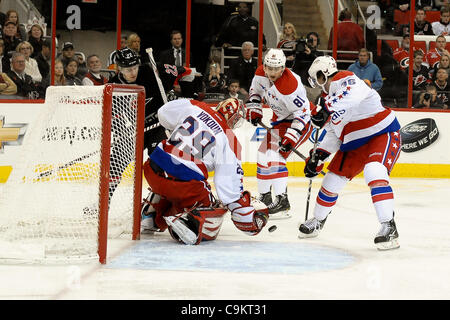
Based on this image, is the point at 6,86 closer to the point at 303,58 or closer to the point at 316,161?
the point at 303,58

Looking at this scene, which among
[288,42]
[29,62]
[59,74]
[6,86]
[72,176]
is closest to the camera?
[72,176]

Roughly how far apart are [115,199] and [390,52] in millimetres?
4924

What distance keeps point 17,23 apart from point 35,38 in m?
0.22

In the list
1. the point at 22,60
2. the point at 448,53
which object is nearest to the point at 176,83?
the point at 22,60

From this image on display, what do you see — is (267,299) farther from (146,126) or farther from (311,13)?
(311,13)

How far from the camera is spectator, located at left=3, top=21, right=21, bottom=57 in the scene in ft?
24.1

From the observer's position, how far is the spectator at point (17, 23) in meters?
7.39

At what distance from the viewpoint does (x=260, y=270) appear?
3348mm

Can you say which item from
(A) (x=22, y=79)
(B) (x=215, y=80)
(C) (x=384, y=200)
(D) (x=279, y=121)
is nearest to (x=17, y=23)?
(A) (x=22, y=79)

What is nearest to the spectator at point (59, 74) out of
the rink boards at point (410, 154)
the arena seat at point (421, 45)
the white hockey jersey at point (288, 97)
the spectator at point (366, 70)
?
the rink boards at point (410, 154)

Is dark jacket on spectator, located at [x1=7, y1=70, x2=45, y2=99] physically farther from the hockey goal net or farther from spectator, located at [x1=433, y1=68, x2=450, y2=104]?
spectator, located at [x1=433, y1=68, x2=450, y2=104]

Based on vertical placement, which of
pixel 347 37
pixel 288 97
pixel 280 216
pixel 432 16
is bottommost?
pixel 280 216

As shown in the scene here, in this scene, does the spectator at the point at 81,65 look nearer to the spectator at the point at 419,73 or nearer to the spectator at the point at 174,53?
the spectator at the point at 174,53

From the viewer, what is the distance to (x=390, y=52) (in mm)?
8312
